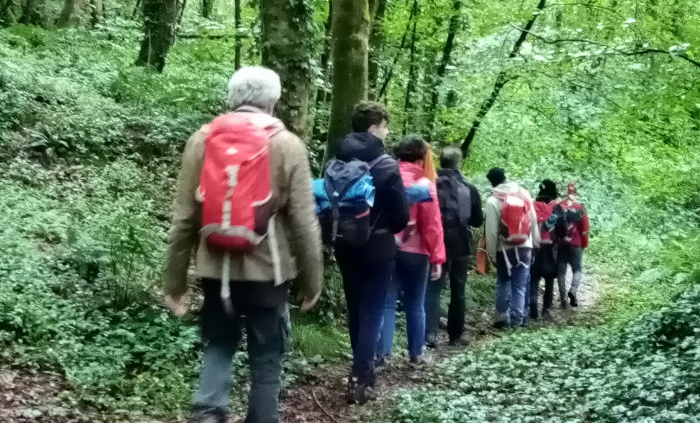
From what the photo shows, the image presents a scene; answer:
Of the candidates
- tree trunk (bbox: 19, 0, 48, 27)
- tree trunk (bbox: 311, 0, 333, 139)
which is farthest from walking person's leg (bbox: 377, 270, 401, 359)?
tree trunk (bbox: 19, 0, 48, 27)

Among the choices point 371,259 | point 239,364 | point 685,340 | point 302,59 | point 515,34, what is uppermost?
point 515,34

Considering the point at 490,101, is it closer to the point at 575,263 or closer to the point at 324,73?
the point at 324,73

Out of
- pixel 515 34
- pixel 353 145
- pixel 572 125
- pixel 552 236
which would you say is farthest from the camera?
pixel 572 125

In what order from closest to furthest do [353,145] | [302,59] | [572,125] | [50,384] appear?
1. [50,384]
2. [353,145]
3. [302,59]
4. [572,125]

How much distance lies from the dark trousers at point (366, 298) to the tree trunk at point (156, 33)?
11633 mm

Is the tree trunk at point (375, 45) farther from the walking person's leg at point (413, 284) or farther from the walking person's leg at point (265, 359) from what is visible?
the walking person's leg at point (265, 359)

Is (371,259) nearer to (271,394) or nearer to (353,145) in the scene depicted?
(353,145)

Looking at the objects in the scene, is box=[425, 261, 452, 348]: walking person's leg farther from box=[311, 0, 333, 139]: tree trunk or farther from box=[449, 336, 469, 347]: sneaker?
box=[311, 0, 333, 139]: tree trunk

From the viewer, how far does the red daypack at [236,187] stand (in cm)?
402

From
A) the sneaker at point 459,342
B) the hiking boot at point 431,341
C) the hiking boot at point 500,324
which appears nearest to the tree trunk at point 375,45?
the hiking boot at point 500,324

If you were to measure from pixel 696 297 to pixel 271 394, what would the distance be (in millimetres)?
5275

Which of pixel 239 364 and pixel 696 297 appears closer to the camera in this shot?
pixel 239 364

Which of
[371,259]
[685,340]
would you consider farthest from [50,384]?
[685,340]

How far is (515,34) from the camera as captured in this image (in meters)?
15.0
